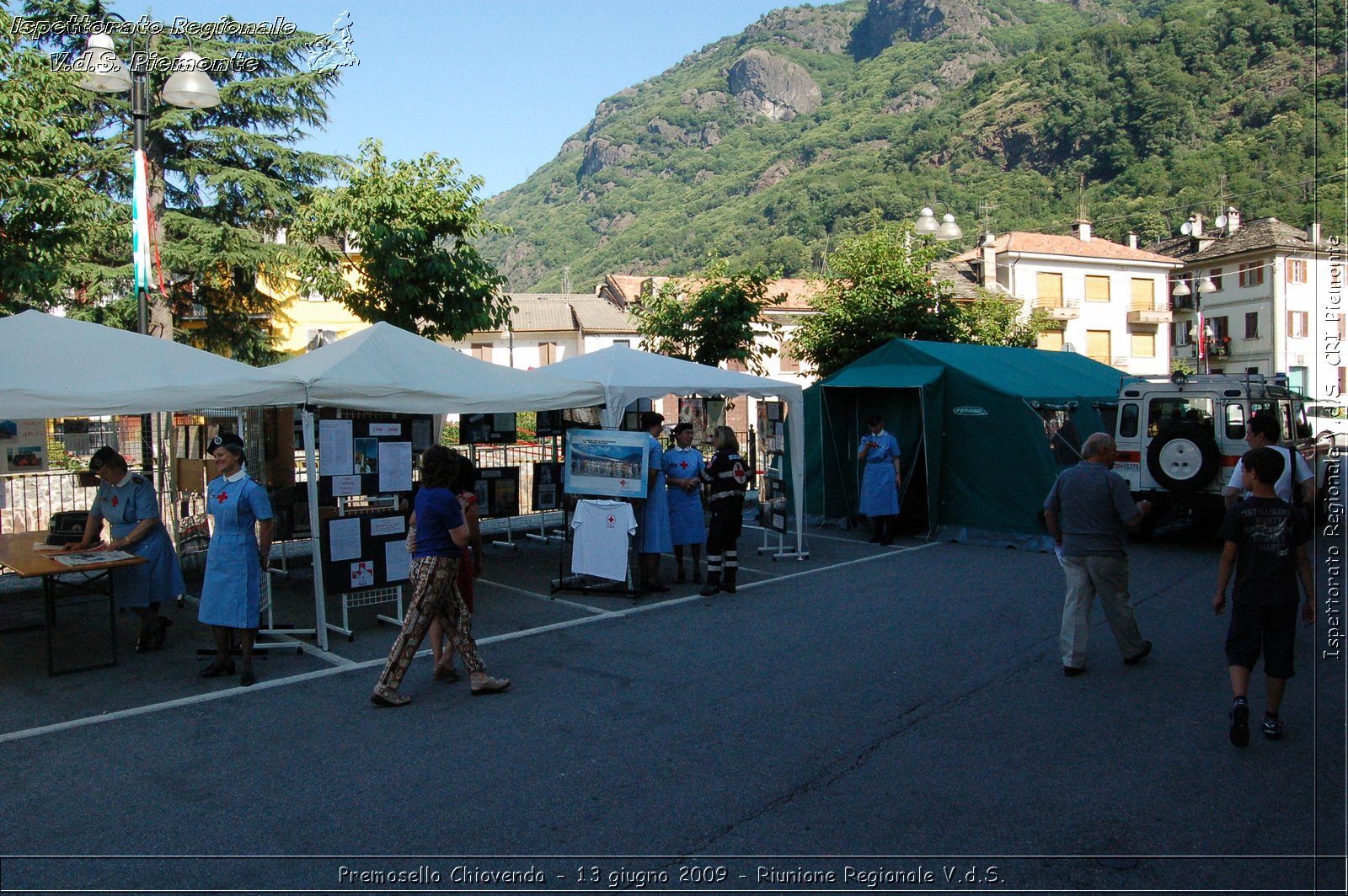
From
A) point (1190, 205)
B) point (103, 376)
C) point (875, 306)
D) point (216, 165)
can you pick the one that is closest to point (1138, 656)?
point (103, 376)

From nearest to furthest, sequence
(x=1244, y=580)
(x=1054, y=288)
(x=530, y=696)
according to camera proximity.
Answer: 1. (x=1244, y=580)
2. (x=530, y=696)
3. (x=1054, y=288)

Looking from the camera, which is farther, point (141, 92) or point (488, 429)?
point (488, 429)

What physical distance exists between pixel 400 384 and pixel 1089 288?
50550 millimetres

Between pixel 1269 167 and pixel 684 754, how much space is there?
1599 inches

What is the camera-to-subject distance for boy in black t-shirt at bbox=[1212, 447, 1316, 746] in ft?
17.0

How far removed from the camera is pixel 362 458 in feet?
27.2

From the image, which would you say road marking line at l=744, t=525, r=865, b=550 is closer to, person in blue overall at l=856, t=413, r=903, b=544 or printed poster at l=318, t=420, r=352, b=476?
person in blue overall at l=856, t=413, r=903, b=544

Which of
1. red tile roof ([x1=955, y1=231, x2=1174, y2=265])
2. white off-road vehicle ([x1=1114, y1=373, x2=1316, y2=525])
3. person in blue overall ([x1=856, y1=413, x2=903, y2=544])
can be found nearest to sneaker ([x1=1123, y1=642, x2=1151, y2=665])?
white off-road vehicle ([x1=1114, y1=373, x2=1316, y2=525])

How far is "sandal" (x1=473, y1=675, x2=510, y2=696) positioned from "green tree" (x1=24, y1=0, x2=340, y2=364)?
20.8m

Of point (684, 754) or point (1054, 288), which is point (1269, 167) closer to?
point (1054, 288)

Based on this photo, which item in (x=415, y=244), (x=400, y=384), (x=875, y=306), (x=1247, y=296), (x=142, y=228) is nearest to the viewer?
(x=400, y=384)

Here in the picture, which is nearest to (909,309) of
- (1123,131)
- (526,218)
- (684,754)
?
(684,754)

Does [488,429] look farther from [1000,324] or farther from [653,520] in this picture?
[1000,324]

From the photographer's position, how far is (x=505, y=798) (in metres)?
4.71
